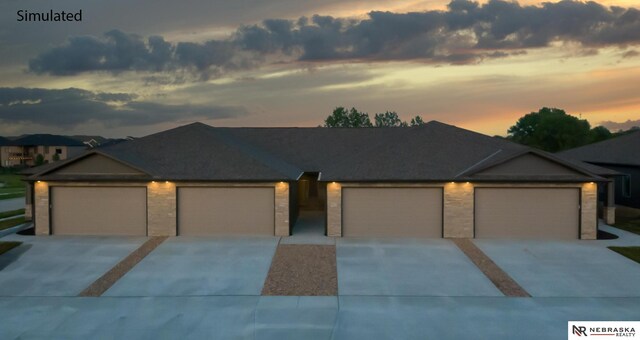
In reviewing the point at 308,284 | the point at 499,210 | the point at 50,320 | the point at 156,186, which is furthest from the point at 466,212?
the point at 50,320

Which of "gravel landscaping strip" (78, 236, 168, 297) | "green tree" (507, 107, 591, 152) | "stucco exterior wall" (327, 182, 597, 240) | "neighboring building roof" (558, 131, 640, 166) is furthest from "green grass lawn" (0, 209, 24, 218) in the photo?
"green tree" (507, 107, 591, 152)

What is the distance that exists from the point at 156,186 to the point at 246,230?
427 centimetres

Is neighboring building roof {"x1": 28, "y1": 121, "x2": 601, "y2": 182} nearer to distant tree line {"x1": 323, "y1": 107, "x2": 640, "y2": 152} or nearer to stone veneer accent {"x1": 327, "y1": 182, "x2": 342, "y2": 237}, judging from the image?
stone veneer accent {"x1": 327, "y1": 182, "x2": 342, "y2": 237}

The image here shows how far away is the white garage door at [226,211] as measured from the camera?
21328 millimetres

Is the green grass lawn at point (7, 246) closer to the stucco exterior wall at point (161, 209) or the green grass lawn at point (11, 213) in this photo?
the stucco exterior wall at point (161, 209)

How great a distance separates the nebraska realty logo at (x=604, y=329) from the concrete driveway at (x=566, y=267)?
2.03 m

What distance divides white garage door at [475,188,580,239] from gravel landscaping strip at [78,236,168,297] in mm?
13175

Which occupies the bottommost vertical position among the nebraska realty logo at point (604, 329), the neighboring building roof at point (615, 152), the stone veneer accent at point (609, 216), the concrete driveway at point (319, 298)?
the nebraska realty logo at point (604, 329)

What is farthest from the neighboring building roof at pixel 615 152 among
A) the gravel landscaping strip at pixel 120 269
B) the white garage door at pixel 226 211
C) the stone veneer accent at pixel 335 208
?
the gravel landscaping strip at pixel 120 269

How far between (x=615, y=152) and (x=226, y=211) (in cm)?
2584

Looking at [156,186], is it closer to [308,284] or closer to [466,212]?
[308,284]

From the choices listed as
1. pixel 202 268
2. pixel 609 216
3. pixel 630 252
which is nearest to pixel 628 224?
pixel 609 216

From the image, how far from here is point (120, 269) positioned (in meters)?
16.2

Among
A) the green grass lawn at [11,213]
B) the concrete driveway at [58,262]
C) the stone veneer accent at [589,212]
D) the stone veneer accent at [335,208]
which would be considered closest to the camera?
the concrete driveway at [58,262]
